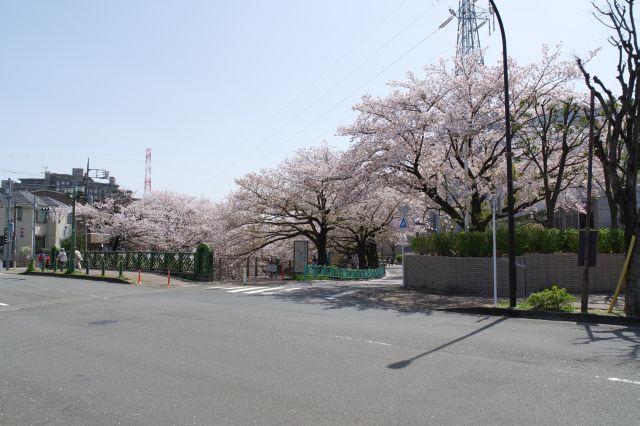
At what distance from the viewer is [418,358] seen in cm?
752

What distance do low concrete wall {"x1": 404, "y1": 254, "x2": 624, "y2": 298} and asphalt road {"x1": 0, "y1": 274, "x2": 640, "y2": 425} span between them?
5583 millimetres

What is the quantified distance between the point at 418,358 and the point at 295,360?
6.10 ft

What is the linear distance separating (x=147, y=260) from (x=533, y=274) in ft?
74.4

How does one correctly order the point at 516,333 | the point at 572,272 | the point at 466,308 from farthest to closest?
the point at 572,272 < the point at 466,308 < the point at 516,333

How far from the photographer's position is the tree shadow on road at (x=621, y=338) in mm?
7701

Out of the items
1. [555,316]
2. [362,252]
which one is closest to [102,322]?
[555,316]

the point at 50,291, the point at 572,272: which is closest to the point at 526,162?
the point at 572,272

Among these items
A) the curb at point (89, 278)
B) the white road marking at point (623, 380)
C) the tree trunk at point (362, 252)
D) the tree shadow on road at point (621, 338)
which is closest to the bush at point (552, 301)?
the tree shadow on road at point (621, 338)

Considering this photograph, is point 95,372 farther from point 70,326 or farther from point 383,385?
point 70,326

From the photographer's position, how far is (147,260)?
30.8 metres

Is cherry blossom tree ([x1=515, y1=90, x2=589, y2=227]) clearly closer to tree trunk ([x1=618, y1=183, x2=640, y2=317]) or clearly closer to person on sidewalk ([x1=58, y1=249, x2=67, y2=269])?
tree trunk ([x1=618, y1=183, x2=640, y2=317])

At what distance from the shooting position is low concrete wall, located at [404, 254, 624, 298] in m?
16.9

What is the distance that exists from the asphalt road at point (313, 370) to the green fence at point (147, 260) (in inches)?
619

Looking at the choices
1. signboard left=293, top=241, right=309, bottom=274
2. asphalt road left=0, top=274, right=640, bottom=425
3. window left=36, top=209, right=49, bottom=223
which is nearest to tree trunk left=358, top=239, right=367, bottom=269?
signboard left=293, top=241, right=309, bottom=274
